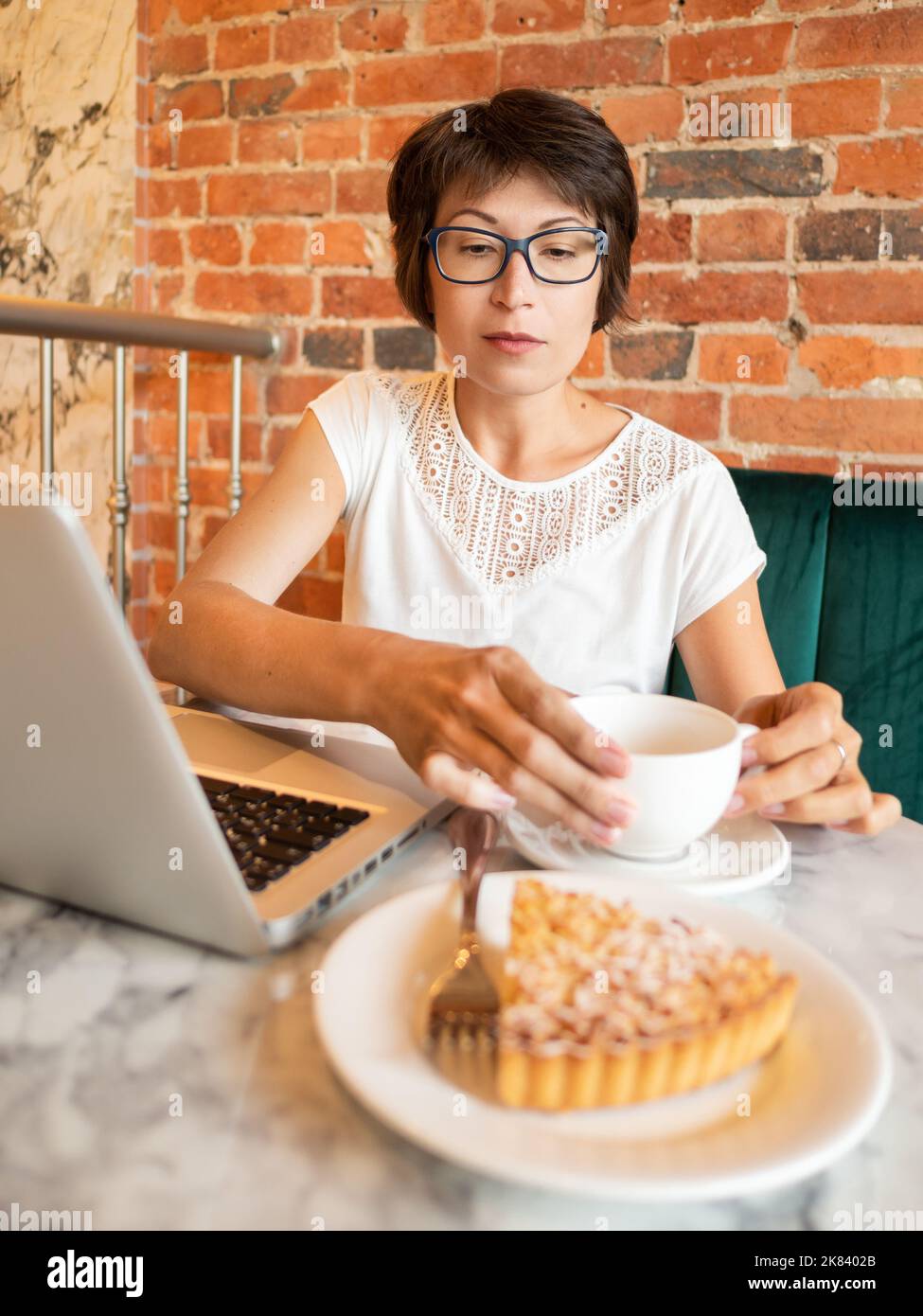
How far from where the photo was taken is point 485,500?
1382 millimetres

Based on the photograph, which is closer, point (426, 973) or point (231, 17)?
point (426, 973)

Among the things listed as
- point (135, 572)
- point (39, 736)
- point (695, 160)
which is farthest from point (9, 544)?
point (135, 572)

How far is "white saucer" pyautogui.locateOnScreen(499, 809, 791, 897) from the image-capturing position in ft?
2.14

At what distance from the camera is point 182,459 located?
→ 7.16 ft

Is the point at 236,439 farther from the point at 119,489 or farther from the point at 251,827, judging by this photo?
the point at 251,827

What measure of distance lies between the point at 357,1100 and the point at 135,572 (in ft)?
7.01

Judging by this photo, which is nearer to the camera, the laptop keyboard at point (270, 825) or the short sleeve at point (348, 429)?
the laptop keyboard at point (270, 825)

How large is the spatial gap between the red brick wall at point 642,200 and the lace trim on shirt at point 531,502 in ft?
1.49

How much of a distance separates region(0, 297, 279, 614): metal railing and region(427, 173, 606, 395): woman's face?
0.78m

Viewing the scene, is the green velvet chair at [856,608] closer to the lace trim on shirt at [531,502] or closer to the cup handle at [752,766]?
the lace trim on shirt at [531,502]

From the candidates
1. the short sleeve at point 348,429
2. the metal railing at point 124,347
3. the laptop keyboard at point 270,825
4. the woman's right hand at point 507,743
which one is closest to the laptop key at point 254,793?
the laptop keyboard at point 270,825

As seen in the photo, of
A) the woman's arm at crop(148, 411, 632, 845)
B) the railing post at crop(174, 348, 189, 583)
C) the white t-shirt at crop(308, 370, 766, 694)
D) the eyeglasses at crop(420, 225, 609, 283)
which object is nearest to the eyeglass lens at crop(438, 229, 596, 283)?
the eyeglasses at crop(420, 225, 609, 283)

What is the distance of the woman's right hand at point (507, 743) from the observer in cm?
62
